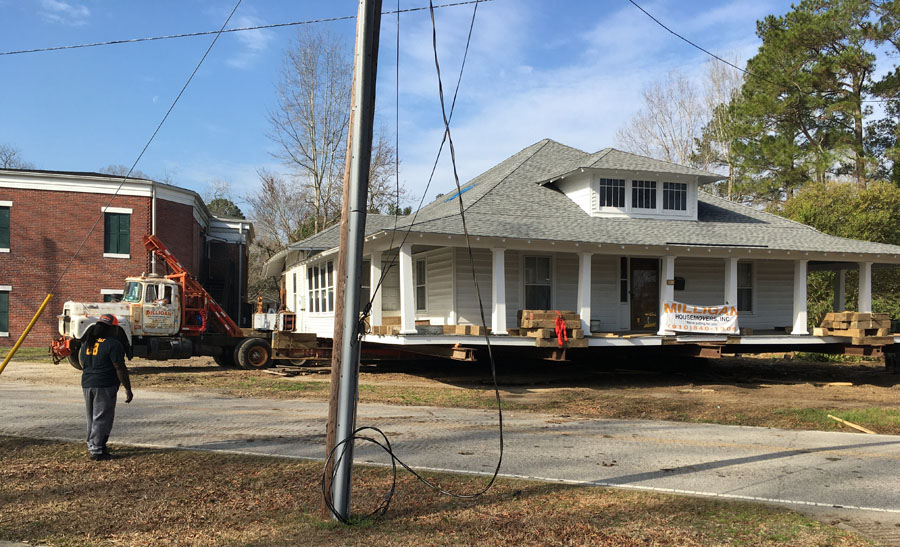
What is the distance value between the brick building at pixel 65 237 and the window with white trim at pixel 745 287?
22994 mm

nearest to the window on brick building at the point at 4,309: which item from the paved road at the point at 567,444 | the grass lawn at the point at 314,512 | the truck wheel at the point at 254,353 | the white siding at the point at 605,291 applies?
the truck wheel at the point at 254,353

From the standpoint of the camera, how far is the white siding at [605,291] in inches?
791

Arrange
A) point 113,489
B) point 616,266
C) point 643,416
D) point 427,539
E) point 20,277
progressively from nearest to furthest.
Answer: point 427,539 → point 113,489 → point 643,416 → point 616,266 → point 20,277

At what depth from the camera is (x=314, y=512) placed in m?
6.18

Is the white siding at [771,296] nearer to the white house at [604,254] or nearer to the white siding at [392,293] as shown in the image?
the white house at [604,254]

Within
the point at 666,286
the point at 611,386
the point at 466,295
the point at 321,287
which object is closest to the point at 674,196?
the point at 666,286

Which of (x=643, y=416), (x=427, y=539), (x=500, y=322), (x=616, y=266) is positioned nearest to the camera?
(x=427, y=539)

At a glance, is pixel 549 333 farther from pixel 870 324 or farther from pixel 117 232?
pixel 117 232

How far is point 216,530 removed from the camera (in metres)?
5.73

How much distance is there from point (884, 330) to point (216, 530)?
19.0 metres

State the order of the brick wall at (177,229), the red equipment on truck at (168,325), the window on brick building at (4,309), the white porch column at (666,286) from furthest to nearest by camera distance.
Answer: the brick wall at (177,229) → the window on brick building at (4,309) → the red equipment on truck at (168,325) → the white porch column at (666,286)

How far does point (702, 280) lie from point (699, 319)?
3396 millimetres

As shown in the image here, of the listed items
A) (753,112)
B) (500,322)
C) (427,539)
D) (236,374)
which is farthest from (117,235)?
(753,112)

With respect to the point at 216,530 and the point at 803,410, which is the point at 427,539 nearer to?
the point at 216,530
